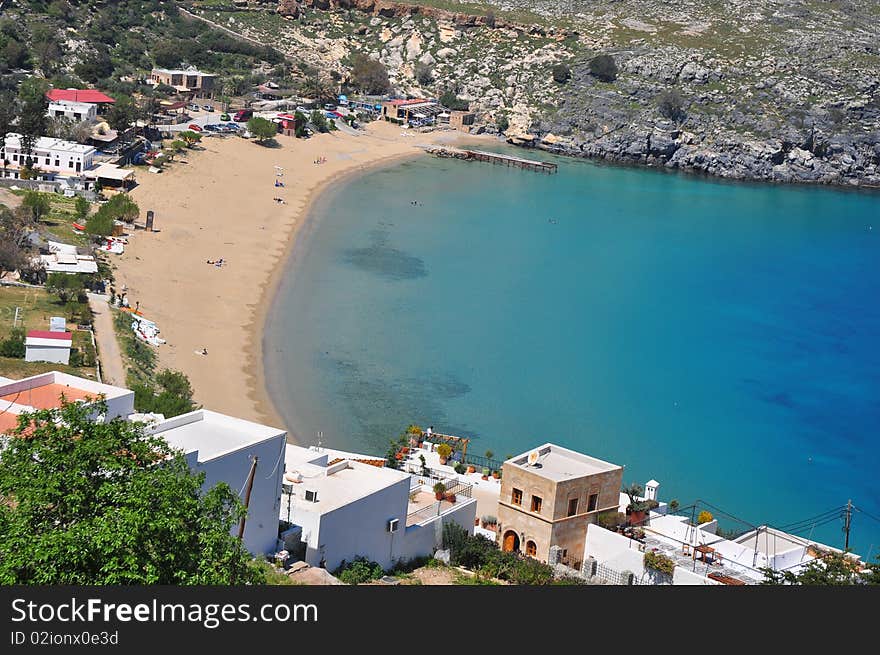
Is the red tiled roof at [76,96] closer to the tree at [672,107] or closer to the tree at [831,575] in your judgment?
the tree at [672,107]

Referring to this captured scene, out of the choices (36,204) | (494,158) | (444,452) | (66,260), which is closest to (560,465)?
(444,452)

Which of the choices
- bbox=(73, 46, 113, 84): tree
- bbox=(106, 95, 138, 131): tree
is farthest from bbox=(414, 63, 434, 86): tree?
bbox=(106, 95, 138, 131): tree

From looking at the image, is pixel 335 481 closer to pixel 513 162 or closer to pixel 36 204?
pixel 36 204

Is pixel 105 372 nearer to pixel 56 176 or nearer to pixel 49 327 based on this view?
pixel 49 327

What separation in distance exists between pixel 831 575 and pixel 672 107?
86883mm

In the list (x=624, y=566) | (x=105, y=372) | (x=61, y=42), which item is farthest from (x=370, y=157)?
(x=624, y=566)

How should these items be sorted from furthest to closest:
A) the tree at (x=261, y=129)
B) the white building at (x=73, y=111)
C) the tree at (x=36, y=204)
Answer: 1. the tree at (x=261, y=129)
2. the white building at (x=73, y=111)
3. the tree at (x=36, y=204)

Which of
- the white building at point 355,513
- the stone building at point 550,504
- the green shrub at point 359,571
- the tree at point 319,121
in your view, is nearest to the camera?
the green shrub at point 359,571

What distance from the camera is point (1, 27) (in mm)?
86125

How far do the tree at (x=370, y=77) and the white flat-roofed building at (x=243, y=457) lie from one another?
85.9 m

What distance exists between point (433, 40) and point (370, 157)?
34590 millimetres

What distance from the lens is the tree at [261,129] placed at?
78312 mm

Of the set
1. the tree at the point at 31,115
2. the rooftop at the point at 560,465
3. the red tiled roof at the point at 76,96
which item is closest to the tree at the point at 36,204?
the tree at the point at 31,115

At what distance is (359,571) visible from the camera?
2108cm
